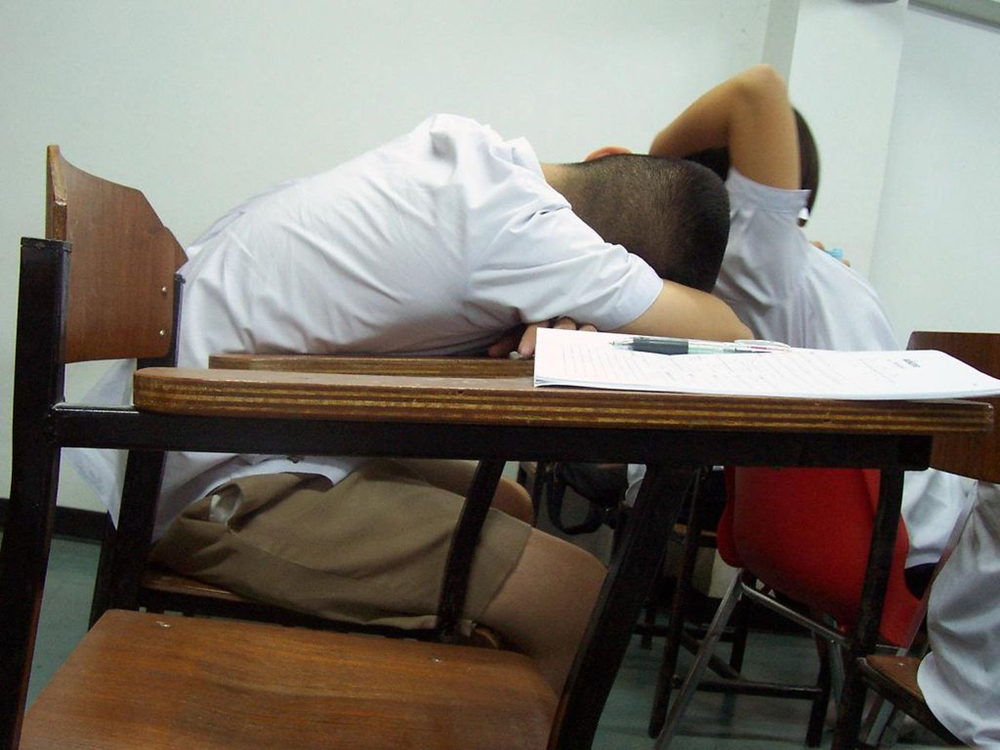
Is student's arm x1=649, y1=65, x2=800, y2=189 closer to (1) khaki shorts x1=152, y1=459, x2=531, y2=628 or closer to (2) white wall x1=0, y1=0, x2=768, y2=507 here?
(1) khaki shorts x1=152, y1=459, x2=531, y2=628

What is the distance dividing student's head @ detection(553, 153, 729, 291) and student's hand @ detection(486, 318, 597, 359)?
23 cm

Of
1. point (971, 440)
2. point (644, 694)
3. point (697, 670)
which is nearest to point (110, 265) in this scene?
point (971, 440)

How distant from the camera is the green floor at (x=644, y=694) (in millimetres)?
1892

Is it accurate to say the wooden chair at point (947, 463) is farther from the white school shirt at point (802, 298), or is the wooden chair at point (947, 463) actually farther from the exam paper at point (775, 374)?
the exam paper at point (775, 374)

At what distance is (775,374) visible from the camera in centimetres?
49

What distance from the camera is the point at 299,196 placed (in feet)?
3.21

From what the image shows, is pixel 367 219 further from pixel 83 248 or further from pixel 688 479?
pixel 688 479

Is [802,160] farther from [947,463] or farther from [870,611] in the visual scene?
[870,611]

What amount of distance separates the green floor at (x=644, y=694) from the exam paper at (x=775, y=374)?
4.93 feet

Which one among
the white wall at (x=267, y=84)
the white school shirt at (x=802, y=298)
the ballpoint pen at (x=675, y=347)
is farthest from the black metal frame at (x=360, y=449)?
the white wall at (x=267, y=84)

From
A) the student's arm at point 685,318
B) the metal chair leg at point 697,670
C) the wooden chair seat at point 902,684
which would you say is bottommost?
the metal chair leg at point 697,670

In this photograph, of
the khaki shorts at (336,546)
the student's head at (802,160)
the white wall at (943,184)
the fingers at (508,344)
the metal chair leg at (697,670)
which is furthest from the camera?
the white wall at (943,184)

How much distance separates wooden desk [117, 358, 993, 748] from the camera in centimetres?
41

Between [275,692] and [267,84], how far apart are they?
245 centimetres
